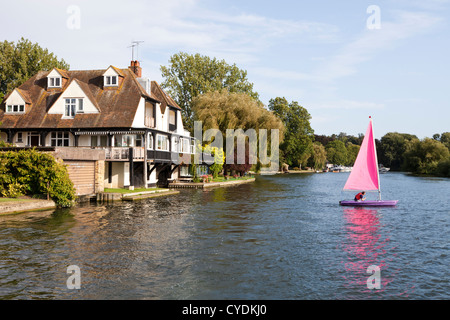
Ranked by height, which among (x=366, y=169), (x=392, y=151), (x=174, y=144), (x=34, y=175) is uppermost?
(x=392, y=151)

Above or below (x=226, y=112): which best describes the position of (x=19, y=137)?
below

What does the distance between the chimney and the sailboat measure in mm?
30432

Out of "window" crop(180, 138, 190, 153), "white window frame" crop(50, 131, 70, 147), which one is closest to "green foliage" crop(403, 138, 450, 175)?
"window" crop(180, 138, 190, 153)

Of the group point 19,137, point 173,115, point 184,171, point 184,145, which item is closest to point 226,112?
point 184,171

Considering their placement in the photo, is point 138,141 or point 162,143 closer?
point 138,141

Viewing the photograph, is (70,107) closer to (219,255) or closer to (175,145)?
(175,145)

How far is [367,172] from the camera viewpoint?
35.9 meters

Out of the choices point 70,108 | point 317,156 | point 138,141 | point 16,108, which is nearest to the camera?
point 138,141

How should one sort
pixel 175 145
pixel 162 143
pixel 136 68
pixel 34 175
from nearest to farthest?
pixel 34 175 → pixel 162 143 → pixel 136 68 → pixel 175 145

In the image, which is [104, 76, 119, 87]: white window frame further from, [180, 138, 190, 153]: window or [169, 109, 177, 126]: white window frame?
[180, 138, 190, 153]: window

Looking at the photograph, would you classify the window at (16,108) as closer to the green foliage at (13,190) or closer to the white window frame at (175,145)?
the green foliage at (13,190)

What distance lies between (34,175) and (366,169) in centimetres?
2752

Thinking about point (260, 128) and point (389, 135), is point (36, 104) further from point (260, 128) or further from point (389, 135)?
point (389, 135)

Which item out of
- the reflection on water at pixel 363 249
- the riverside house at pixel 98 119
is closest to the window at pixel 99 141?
the riverside house at pixel 98 119
